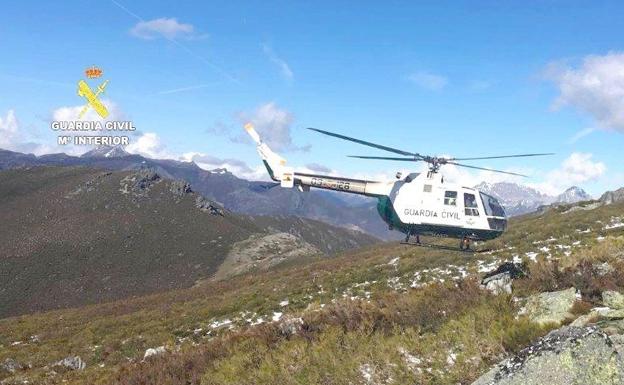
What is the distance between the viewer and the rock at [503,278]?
14000 mm

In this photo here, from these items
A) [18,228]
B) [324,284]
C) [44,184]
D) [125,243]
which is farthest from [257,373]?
[44,184]

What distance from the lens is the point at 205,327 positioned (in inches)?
987

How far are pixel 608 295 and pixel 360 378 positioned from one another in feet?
20.2

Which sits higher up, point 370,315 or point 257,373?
point 370,315

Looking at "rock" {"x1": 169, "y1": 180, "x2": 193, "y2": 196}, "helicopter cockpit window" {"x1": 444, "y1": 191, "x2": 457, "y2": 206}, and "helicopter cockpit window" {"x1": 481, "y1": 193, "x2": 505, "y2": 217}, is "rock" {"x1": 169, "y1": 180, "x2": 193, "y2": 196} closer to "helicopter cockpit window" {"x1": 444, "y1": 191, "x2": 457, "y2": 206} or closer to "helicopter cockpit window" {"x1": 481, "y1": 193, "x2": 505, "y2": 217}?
"helicopter cockpit window" {"x1": 444, "y1": 191, "x2": 457, "y2": 206}

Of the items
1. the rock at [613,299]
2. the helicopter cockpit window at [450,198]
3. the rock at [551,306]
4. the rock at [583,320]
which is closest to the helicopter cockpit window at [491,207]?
the helicopter cockpit window at [450,198]

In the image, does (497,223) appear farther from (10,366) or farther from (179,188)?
(179,188)

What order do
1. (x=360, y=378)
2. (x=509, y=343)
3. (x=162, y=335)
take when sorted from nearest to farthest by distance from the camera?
(x=509, y=343) < (x=360, y=378) < (x=162, y=335)

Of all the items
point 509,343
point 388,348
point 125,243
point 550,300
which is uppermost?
point 550,300

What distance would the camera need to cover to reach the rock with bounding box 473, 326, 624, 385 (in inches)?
280

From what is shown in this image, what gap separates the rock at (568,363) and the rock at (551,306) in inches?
99.5

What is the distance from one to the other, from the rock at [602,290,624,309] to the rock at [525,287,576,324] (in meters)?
0.63

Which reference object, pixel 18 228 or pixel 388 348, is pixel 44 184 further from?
pixel 388 348

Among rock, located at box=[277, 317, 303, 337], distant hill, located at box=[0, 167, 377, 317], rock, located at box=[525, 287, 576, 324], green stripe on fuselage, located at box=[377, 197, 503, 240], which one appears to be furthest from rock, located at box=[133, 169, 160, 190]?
rock, located at box=[525, 287, 576, 324]
